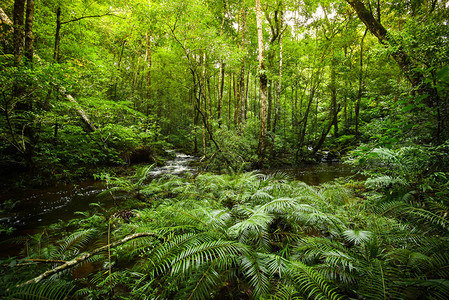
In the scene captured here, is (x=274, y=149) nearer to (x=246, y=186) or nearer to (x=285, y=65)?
A: (x=285, y=65)

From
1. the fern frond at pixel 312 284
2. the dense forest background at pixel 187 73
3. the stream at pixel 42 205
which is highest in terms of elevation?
the dense forest background at pixel 187 73

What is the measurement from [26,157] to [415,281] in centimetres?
878

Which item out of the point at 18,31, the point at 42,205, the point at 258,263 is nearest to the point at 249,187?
the point at 258,263

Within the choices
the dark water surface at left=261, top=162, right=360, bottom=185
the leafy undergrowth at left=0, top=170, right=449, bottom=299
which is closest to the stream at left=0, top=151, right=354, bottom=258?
the leafy undergrowth at left=0, top=170, right=449, bottom=299

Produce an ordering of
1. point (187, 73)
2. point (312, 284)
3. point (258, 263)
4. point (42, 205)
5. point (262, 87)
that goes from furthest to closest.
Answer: point (187, 73)
point (262, 87)
point (42, 205)
point (258, 263)
point (312, 284)

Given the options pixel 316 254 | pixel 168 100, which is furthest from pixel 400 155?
pixel 168 100

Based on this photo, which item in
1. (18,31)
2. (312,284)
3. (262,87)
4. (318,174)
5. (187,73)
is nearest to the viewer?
(312,284)

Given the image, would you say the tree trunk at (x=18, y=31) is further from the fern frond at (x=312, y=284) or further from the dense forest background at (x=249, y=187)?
the fern frond at (x=312, y=284)

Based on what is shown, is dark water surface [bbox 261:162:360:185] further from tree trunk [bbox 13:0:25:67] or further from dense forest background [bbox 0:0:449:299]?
tree trunk [bbox 13:0:25:67]

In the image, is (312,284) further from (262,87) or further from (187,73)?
(187,73)

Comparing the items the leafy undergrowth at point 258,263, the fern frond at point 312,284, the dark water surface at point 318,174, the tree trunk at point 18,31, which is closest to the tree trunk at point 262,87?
the dark water surface at point 318,174

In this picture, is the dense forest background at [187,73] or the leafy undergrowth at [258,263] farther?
the dense forest background at [187,73]


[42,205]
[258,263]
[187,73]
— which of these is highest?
[187,73]

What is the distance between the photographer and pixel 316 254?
1.86 metres
